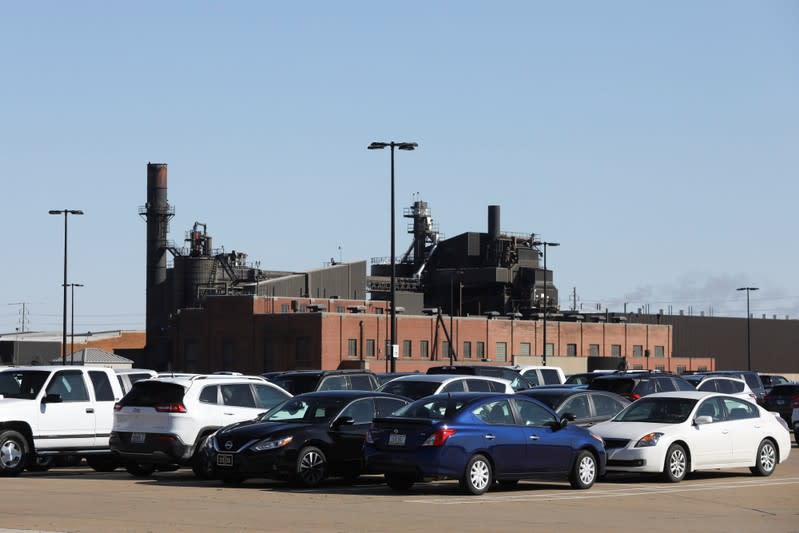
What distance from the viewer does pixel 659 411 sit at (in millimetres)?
23734

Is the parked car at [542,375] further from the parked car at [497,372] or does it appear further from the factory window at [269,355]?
the factory window at [269,355]

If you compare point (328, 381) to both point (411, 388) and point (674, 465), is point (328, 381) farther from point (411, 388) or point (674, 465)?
point (674, 465)

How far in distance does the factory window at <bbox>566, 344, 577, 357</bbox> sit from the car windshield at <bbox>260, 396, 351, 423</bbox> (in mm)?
82238

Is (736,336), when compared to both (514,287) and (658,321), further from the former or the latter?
(514,287)

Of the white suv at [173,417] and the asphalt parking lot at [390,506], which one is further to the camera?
the white suv at [173,417]

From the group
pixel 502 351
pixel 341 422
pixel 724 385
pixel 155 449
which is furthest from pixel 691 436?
pixel 502 351

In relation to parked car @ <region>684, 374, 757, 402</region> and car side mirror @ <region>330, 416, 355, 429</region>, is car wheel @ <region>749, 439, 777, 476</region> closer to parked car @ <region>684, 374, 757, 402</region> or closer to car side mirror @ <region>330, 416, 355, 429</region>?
car side mirror @ <region>330, 416, 355, 429</region>

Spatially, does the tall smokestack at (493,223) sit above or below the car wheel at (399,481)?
above

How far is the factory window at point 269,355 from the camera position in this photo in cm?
9062

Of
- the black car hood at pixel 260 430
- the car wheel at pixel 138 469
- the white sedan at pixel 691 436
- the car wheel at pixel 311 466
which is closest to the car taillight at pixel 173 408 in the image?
the black car hood at pixel 260 430

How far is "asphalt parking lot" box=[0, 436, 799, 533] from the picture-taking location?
1592 cm

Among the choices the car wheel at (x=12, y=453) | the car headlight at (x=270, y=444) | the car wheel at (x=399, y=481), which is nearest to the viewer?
the car wheel at (x=399, y=481)

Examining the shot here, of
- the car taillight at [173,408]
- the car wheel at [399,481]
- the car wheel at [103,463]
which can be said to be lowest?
the car wheel at [103,463]

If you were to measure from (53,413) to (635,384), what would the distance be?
14155mm
